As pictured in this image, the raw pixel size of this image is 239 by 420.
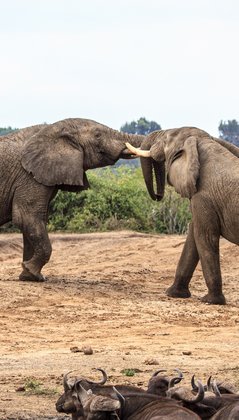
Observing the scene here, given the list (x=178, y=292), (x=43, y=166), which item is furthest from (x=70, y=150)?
(x=178, y=292)

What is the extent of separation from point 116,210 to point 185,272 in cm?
1013

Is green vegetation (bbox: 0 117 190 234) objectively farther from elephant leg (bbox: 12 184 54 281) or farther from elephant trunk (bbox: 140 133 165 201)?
elephant leg (bbox: 12 184 54 281)

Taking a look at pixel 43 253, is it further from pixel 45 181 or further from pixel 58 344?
pixel 58 344

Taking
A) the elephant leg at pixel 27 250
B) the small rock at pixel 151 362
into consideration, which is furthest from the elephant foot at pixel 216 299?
the small rock at pixel 151 362

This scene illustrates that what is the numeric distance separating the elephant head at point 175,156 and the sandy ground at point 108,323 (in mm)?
1600

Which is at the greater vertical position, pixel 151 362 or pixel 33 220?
pixel 33 220

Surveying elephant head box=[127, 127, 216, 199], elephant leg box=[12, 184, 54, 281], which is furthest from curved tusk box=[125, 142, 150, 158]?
elephant leg box=[12, 184, 54, 281]

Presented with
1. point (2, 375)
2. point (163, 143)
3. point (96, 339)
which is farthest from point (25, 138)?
point (2, 375)

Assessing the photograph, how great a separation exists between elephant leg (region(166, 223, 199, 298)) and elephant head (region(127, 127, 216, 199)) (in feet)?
2.87

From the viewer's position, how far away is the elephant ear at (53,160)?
2092 centimetres

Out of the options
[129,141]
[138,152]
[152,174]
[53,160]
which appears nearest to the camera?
[138,152]

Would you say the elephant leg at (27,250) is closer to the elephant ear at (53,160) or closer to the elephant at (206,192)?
the elephant ear at (53,160)

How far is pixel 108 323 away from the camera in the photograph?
691 inches

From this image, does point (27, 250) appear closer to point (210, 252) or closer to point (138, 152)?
point (138, 152)
